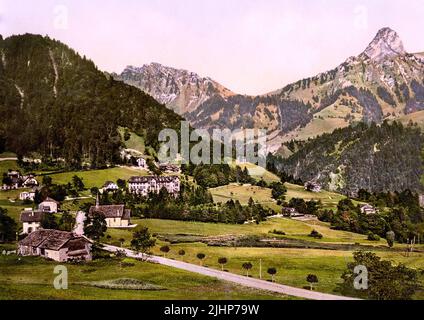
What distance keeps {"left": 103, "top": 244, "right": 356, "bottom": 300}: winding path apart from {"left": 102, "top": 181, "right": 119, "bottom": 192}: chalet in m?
23.0

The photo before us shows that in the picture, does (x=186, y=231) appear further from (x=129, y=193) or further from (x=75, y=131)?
(x=75, y=131)

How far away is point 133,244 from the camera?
199ft

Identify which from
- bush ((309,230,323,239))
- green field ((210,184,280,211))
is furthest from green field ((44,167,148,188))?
bush ((309,230,323,239))

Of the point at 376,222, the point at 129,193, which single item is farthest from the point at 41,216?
the point at 376,222

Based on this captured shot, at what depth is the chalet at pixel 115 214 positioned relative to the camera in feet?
224

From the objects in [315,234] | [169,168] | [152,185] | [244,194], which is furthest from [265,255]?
[169,168]

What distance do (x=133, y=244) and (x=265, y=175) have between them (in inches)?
3764

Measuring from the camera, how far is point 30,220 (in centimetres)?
6378

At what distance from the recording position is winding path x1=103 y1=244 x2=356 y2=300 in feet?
165

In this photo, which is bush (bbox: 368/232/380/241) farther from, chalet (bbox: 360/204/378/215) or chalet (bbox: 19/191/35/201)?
chalet (bbox: 19/191/35/201)

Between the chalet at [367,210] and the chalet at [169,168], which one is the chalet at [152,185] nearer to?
the chalet at [169,168]

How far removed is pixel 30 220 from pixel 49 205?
6.10 metres

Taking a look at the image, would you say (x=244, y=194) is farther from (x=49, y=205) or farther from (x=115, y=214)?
(x=49, y=205)

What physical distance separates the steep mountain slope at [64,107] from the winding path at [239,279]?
39.5 m
